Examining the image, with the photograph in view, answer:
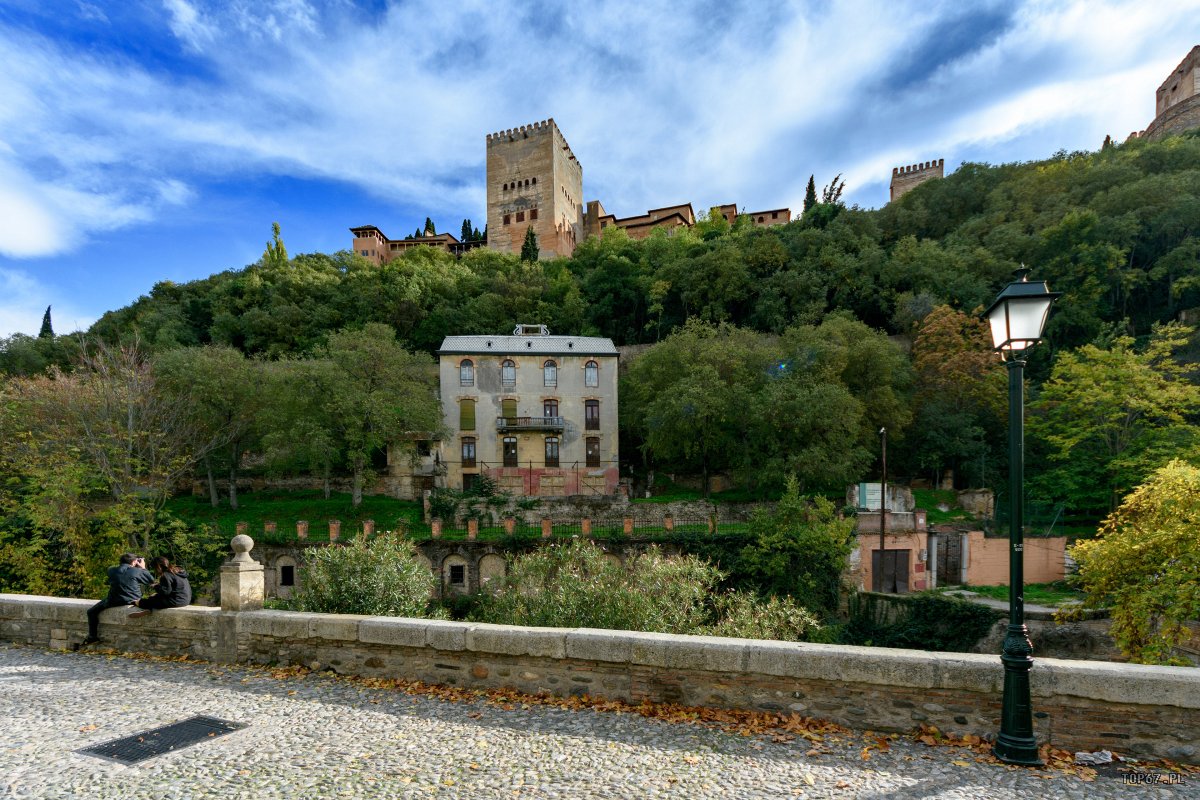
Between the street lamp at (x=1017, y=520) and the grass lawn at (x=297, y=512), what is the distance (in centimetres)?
2285

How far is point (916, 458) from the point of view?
2984 centimetres

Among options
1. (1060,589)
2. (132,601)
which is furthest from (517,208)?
(132,601)

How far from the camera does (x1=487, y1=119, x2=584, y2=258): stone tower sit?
6625 centimetres

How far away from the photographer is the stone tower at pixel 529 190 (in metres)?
66.2

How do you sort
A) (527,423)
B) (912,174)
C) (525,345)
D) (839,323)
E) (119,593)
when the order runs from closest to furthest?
(119,593)
(839,323)
(527,423)
(525,345)
(912,174)

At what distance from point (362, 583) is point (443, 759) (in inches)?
166

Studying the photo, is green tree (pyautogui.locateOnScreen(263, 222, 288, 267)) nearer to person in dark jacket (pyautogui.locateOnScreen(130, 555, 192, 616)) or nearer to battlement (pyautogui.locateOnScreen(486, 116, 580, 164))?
battlement (pyautogui.locateOnScreen(486, 116, 580, 164))

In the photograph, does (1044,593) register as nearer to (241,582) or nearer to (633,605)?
(633,605)

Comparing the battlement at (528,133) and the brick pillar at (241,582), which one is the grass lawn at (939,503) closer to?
the brick pillar at (241,582)

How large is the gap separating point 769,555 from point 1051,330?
80.1 feet

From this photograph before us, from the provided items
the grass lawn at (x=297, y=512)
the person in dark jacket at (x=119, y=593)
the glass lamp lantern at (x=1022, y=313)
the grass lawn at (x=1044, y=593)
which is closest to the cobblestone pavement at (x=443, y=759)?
the person in dark jacket at (x=119, y=593)

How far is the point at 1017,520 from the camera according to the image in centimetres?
463

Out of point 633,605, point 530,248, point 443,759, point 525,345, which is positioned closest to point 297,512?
point 525,345

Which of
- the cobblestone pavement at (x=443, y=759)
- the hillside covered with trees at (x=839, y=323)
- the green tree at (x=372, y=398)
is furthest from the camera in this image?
the green tree at (x=372, y=398)
